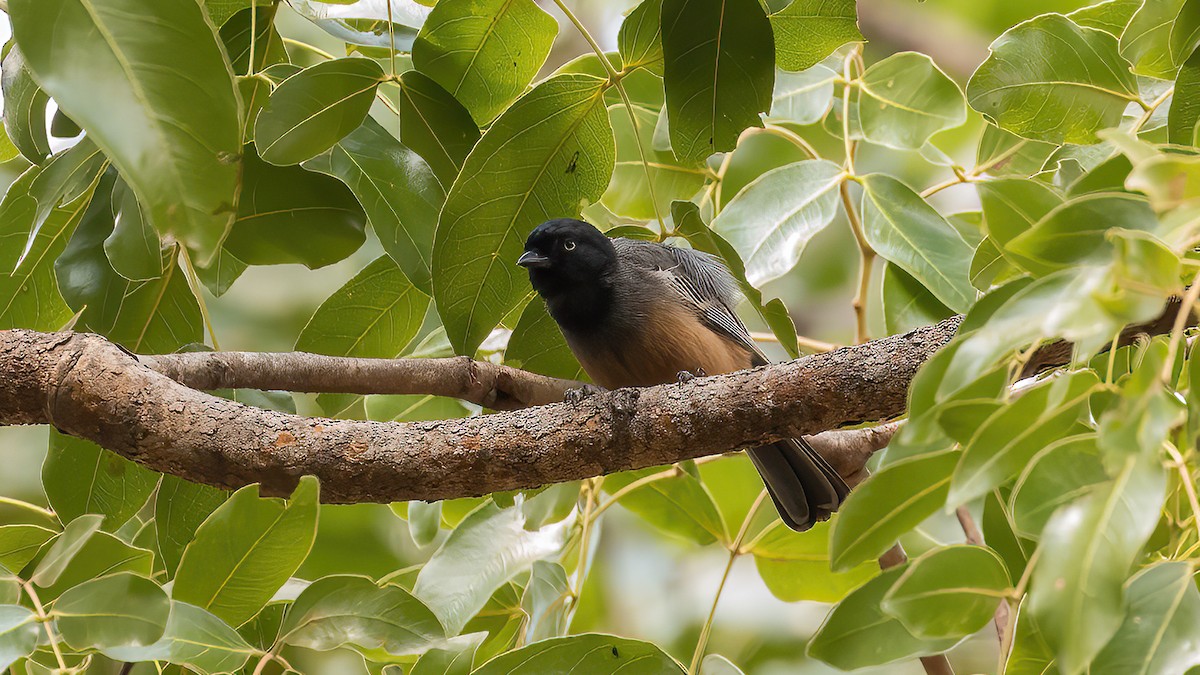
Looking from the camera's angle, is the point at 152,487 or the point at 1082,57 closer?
the point at 1082,57

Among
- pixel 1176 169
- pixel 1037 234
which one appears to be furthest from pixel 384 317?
pixel 1176 169

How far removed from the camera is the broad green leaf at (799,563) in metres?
3.05

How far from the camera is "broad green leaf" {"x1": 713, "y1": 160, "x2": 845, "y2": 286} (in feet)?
9.03

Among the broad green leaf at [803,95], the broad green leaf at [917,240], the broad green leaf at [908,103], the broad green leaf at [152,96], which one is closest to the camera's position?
the broad green leaf at [152,96]

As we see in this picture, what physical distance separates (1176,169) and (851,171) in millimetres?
1941

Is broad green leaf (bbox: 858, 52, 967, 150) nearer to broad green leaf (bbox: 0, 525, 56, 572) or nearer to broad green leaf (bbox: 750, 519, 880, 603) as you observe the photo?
broad green leaf (bbox: 750, 519, 880, 603)

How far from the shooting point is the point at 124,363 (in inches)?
81.4

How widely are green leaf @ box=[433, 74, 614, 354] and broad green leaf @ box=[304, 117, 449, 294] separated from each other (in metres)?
0.09

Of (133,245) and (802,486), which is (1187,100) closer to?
(802,486)

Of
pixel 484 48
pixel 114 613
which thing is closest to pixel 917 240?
pixel 484 48

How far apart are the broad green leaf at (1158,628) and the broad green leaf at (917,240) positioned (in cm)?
131

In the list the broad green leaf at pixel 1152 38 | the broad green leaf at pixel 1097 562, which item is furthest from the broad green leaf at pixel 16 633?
the broad green leaf at pixel 1152 38

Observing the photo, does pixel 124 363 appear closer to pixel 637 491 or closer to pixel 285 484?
pixel 285 484

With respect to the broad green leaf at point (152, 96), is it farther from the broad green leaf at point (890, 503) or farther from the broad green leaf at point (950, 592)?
the broad green leaf at point (950, 592)
